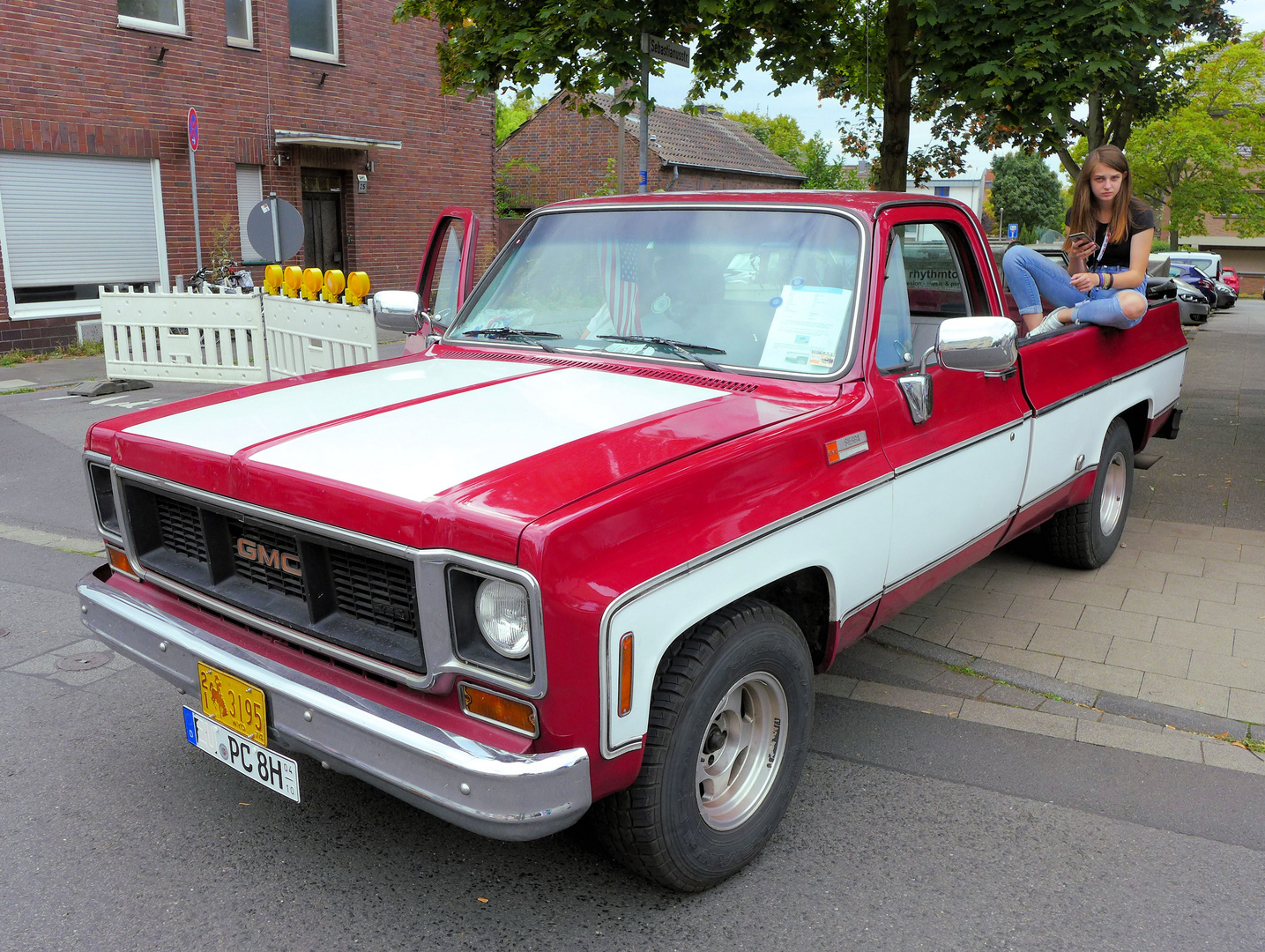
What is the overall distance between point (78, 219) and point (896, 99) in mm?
11807

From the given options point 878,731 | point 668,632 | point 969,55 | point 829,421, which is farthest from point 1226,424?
point 668,632

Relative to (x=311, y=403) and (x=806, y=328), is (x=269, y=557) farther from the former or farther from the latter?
(x=806, y=328)

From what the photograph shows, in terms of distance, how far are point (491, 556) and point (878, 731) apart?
7.24 ft

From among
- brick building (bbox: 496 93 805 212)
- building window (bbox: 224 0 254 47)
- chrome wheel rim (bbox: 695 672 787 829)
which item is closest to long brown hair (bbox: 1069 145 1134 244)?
chrome wheel rim (bbox: 695 672 787 829)

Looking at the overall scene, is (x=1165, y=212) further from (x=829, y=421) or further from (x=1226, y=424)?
(x=829, y=421)

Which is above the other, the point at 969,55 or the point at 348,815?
the point at 969,55

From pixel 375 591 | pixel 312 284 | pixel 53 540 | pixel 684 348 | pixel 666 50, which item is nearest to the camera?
pixel 375 591

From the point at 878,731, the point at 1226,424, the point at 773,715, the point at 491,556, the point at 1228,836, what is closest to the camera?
the point at 491,556

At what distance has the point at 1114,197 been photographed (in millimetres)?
5613

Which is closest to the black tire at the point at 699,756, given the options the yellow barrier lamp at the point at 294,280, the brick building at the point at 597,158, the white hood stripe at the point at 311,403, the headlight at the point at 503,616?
the headlight at the point at 503,616

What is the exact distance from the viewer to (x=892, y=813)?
3352 millimetres

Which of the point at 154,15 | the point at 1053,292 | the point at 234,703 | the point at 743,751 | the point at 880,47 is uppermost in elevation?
the point at 154,15

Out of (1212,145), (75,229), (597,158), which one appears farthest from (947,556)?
(1212,145)

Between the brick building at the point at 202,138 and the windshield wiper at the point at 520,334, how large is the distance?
512 inches
